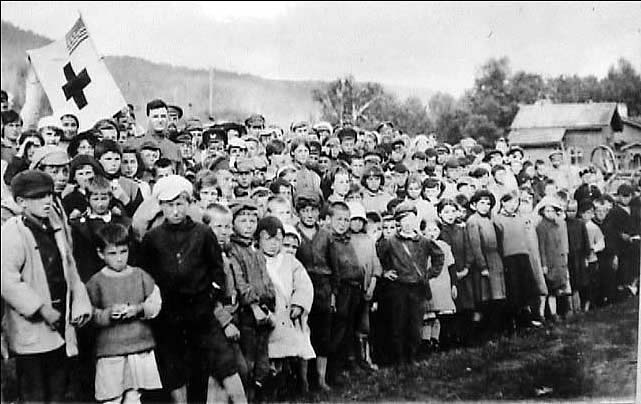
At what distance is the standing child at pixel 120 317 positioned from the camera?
222 cm

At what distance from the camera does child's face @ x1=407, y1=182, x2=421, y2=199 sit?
267 cm

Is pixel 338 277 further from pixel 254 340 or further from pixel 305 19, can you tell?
pixel 305 19

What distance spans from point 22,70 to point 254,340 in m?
1.15

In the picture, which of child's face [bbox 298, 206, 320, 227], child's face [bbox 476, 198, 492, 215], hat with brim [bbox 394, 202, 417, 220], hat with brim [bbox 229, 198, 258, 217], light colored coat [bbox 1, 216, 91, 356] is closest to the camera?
light colored coat [bbox 1, 216, 91, 356]

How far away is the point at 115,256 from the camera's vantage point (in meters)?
2.23

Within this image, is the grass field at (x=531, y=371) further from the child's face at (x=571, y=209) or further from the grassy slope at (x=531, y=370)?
the child's face at (x=571, y=209)

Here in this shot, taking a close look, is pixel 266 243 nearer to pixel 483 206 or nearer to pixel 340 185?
pixel 340 185

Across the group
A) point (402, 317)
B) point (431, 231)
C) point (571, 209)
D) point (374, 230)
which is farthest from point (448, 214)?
A: point (571, 209)

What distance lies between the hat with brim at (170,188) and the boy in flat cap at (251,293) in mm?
168

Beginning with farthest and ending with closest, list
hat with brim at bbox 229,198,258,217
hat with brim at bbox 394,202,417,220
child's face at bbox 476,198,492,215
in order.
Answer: child's face at bbox 476,198,492,215, hat with brim at bbox 394,202,417,220, hat with brim at bbox 229,198,258,217

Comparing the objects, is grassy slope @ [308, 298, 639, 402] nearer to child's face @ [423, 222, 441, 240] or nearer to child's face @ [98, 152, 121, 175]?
child's face @ [423, 222, 441, 240]

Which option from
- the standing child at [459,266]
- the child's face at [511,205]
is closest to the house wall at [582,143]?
the child's face at [511,205]

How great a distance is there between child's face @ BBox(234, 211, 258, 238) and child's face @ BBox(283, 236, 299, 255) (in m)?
0.12

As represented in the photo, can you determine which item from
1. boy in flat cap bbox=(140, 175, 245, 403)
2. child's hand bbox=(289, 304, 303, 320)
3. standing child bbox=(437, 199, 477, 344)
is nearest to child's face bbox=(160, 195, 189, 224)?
boy in flat cap bbox=(140, 175, 245, 403)
